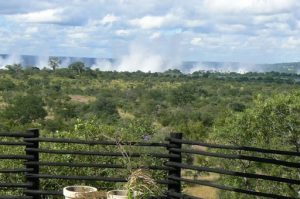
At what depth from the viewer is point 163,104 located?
270ft

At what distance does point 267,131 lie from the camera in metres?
20.7

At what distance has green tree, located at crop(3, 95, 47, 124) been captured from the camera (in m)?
54.3

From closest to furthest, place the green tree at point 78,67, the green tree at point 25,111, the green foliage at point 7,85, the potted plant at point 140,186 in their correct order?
the potted plant at point 140,186, the green tree at point 25,111, the green foliage at point 7,85, the green tree at point 78,67

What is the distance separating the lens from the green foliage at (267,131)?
1995 cm

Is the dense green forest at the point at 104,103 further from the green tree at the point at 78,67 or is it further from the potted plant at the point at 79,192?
the potted plant at the point at 79,192

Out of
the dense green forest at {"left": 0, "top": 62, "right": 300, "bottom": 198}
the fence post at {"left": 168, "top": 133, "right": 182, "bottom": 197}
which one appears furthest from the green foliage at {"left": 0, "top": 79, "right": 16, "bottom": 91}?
the fence post at {"left": 168, "top": 133, "right": 182, "bottom": 197}

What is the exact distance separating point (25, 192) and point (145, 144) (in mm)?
1510

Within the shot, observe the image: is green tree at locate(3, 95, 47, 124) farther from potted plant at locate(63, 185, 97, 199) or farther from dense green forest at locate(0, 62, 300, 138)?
potted plant at locate(63, 185, 97, 199)

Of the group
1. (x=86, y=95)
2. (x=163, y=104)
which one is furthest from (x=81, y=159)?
(x=86, y=95)

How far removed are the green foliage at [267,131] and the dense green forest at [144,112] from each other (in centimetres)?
4

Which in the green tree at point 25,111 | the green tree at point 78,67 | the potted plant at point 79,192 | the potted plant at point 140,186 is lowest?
the green tree at point 25,111

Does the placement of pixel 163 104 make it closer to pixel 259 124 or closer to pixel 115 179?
pixel 259 124

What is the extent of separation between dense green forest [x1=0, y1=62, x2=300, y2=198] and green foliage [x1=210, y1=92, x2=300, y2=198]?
1.5 inches

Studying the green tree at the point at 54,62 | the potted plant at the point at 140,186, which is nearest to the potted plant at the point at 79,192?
the potted plant at the point at 140,186
